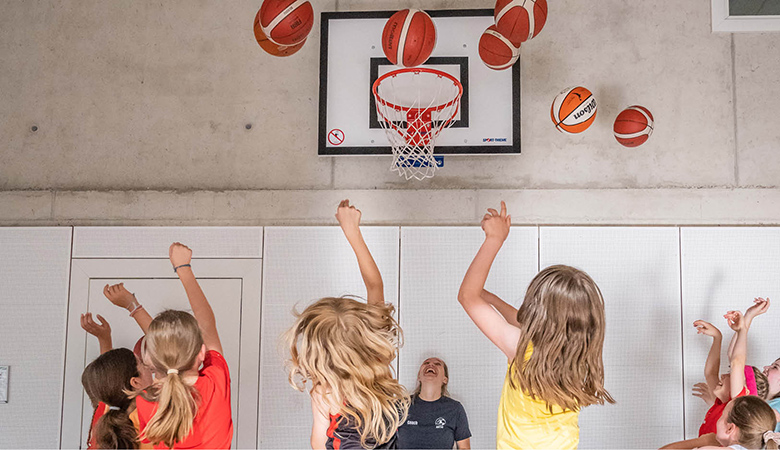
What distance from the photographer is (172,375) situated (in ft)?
8.34

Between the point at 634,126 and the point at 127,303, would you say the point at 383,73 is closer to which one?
the point at 634,126

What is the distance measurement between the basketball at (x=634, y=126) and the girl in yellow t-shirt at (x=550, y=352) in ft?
5.20

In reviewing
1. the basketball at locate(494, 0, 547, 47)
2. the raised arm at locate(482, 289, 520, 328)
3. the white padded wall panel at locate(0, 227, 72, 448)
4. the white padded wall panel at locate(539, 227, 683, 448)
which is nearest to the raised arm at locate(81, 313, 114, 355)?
the white padded wall panel at locate(0, 227, 72, 448)

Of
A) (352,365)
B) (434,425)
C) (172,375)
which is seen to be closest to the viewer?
(352,365)

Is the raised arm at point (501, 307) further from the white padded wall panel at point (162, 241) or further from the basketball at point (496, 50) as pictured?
the white padded wall panel at point (162, 241)

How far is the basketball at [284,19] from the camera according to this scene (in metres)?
3.28

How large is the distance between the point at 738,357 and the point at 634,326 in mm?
638

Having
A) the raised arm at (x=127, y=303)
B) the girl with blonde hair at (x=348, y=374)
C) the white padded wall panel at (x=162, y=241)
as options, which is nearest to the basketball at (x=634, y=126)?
the girl with blonde hair at (x=348, y=374)

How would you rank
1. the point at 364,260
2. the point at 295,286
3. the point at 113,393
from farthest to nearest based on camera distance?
1. the point at 295,286
2. the point at 113,393
3. the point at 364,260

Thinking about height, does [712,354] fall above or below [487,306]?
below

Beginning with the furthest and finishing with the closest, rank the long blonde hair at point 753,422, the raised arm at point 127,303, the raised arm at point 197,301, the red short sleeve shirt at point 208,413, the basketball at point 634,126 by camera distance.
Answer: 1. the basketball at point 634,126
2. the raised arm at point 127,303
3. the raised arm at point 197,301
4. the long blonde hair at point 753,422
5. the red short sleeve shirt at point 208,413

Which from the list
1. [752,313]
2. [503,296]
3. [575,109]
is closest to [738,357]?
[752,313]

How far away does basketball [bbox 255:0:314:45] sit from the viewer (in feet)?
10.8

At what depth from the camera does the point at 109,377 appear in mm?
3012
